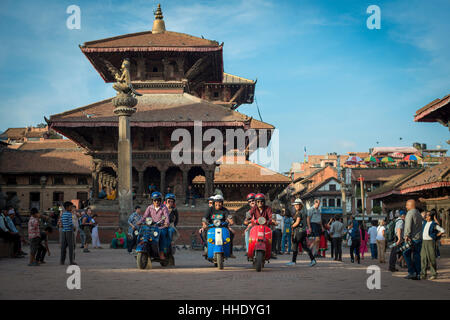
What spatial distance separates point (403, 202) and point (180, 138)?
46.1 ft

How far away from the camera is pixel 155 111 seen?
30.8 metres

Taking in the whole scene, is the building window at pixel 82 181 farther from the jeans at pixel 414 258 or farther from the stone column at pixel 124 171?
the jeans at pixel 414 258

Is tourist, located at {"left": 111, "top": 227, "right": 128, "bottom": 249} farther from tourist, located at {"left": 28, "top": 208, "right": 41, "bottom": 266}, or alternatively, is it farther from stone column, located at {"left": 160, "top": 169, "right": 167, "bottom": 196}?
tourist, located at {"left": 28, "top": 208, "right": 41, "bottom": 266}

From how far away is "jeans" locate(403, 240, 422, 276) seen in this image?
11109 mm

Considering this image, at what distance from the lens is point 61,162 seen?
62.0 m

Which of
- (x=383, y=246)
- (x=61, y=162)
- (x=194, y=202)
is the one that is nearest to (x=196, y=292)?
(x=383, y=246)

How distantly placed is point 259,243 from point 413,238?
334 cm

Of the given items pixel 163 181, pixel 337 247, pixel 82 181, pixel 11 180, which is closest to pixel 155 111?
pixel 163 181

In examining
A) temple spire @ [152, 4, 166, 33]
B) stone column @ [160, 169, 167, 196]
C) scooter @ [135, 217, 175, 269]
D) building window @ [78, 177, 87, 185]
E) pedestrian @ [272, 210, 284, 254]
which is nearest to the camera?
scooter @ [135, 217, 175, 269]

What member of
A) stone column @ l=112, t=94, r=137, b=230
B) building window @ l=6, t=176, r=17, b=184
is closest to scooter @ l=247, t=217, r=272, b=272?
stone column @ l=112, t=94, r=137, b=230

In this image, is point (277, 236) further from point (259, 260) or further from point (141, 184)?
point (141, 184)

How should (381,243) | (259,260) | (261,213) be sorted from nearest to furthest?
(259,260), (261,213), (381,243)

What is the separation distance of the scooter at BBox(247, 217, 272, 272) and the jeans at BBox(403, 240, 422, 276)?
3058 millimetres

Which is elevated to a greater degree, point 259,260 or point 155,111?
point 155,111
